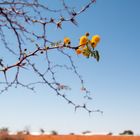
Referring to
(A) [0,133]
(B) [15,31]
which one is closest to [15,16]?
(B) [15,31]

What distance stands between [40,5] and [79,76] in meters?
0.54

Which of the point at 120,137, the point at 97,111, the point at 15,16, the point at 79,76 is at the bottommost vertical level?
the point at 97,111

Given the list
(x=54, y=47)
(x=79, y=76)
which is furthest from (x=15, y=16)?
(x=79, y=76)

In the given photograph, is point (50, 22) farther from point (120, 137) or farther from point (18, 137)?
point (18, 137)

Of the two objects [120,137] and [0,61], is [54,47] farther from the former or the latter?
[120,137]

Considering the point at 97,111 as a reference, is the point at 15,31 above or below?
above

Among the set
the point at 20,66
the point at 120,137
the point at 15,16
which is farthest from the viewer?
the point at 120,137

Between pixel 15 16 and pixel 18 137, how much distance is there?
80.9ft

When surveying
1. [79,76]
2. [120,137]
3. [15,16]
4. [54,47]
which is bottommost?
[79,76]

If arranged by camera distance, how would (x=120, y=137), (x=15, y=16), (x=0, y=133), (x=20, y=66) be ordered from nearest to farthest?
(x=20, y=66) < (x=15, y=16) < (x=120, y=137) < (x=0, y=133)

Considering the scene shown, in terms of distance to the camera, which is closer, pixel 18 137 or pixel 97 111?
pixel 97 111

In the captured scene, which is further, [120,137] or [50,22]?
[120,137]

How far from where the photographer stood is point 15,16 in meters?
3.13

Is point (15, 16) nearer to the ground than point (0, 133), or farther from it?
nearer to the ground
